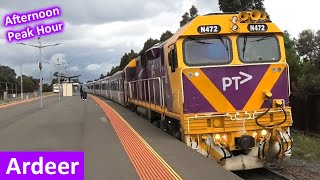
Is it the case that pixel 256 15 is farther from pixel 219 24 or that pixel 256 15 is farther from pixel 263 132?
pixel 263 132

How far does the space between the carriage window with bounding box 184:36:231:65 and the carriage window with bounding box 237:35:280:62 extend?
0.35 metres

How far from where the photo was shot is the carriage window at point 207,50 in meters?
11.4

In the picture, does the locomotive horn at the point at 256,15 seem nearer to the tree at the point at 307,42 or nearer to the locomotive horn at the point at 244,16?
the locomotive horn at the point at 244,16

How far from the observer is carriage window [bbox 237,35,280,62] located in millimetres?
11453

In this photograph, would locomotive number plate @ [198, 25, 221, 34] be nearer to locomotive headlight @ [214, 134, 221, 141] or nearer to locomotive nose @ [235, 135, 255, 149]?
locomotive headlight @ [214, 134, 221, 141]

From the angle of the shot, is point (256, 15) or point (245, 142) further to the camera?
point (256, 15)

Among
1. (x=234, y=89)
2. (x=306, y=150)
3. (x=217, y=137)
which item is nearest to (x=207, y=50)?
(x=234, y=89)

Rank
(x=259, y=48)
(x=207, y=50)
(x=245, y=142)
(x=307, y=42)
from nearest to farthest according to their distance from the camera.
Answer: (x=245, y=142), (x=207, y=50), (x=259, y=48), (x=307, y=42)

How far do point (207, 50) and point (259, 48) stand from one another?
126cm

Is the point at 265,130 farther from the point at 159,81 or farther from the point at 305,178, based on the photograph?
the point at 159,81

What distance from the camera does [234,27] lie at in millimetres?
11398

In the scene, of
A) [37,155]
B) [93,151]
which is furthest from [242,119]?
[37,155]

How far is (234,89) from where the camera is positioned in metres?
11.3

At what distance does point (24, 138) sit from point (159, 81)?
4.77 m
